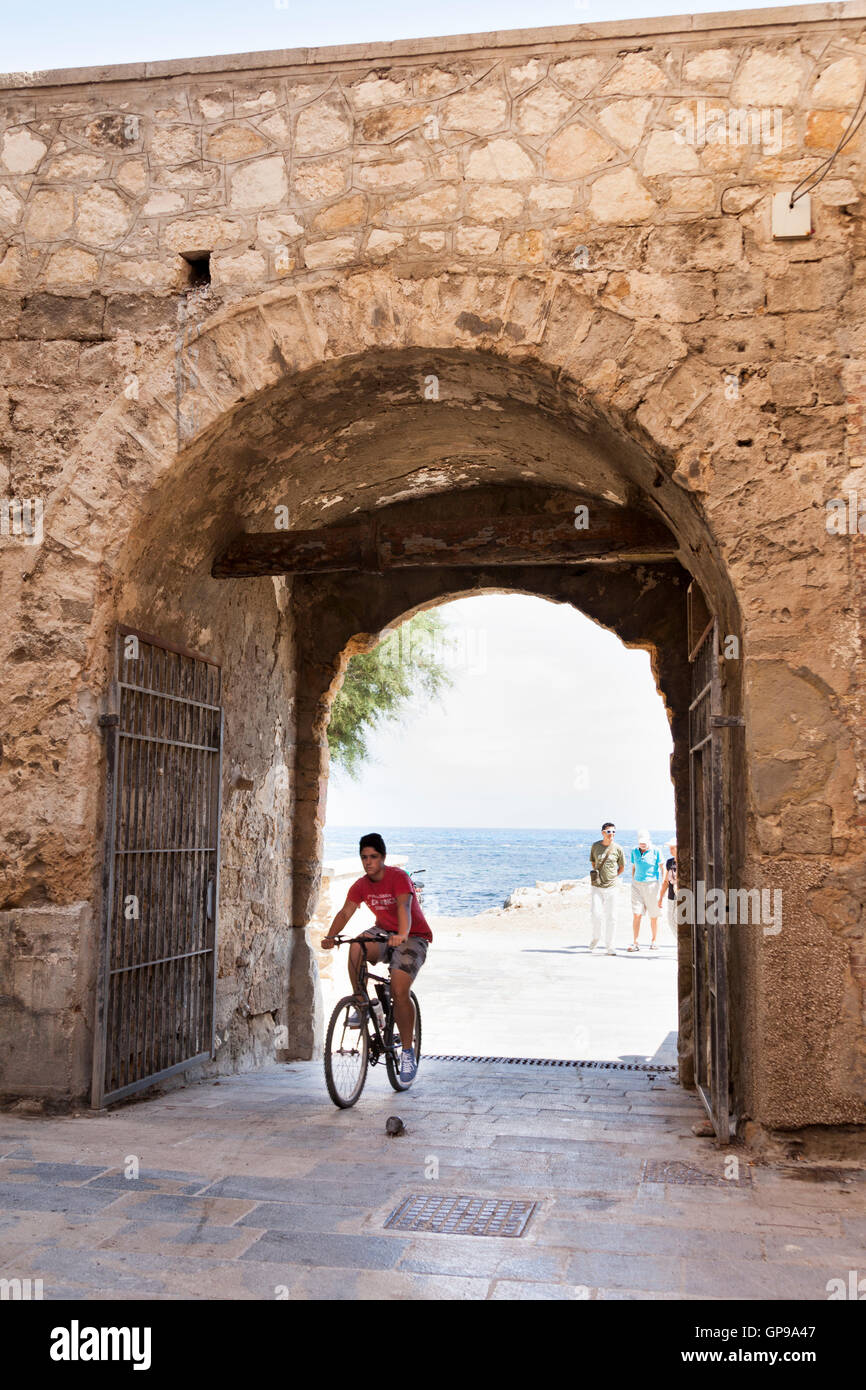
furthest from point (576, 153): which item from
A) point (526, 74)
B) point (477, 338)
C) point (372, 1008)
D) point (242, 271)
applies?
point (372, 1008)

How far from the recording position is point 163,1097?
549 centimetres

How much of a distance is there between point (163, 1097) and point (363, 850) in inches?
62.7

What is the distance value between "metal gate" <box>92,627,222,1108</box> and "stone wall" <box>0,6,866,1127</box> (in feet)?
0.55

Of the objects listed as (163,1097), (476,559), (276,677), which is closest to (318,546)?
(476,559)

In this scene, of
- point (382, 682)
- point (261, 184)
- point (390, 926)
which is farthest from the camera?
A: point (382, 682)

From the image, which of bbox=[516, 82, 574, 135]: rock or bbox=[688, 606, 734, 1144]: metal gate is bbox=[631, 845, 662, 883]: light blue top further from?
bbox=[516, 82, 574, 135]: rock

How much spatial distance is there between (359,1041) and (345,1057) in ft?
0.55

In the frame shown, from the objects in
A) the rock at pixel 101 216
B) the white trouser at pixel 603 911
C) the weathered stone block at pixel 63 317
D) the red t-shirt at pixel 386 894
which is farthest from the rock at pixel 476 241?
the white trouser at pixel 603 911

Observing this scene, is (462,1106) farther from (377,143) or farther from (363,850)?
(377,143)

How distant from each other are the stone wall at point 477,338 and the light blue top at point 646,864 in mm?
9604

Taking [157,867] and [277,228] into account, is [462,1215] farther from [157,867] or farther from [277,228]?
[277,228]

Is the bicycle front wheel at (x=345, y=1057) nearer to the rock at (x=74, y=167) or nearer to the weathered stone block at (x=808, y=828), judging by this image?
the weathered stone block at (x=808, y=828)

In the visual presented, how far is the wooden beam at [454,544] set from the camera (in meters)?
5.66

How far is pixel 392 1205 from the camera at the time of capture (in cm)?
359
